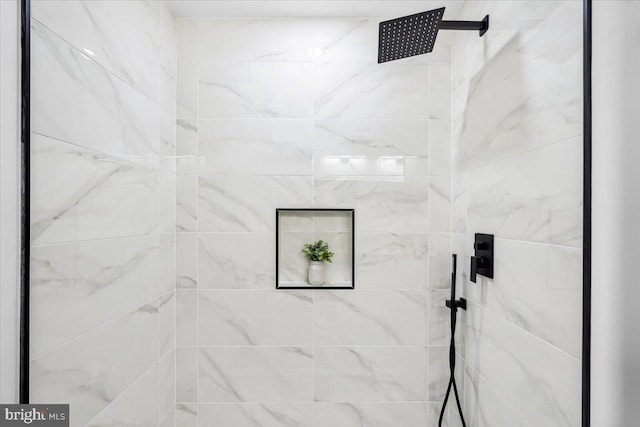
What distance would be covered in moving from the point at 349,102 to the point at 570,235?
1089mm

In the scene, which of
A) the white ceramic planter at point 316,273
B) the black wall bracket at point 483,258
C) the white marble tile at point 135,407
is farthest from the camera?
the white ceramic planter at point 316,273

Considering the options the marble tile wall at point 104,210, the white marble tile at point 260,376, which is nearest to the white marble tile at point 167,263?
the marble tile wall at point 104,210

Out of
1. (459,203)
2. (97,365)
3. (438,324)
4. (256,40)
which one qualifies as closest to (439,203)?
(459,203)

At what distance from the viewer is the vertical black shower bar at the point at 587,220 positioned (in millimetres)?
869

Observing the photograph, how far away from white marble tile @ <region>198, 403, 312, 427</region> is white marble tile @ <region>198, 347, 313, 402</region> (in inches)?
1.0

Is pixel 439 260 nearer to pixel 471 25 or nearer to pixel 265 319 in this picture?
pixel 265 319

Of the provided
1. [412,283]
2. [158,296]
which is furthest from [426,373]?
[158,296]

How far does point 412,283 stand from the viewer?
1.76 metres

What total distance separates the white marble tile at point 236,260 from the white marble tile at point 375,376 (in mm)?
483

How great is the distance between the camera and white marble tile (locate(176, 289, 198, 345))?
1762mm

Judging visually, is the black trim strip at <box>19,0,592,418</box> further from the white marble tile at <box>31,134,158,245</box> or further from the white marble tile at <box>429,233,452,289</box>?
the white marble tile at <box>429,233,452,289</box>

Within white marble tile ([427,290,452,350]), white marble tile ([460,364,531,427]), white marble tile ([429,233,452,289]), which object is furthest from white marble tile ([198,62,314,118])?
white marble tile ([460,364,531,427])

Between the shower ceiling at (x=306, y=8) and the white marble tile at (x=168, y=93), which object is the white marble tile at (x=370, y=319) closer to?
the white marble tile at (x=168, y=93)

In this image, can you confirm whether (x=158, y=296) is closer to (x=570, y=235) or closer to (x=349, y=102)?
(x=349, y=102)
